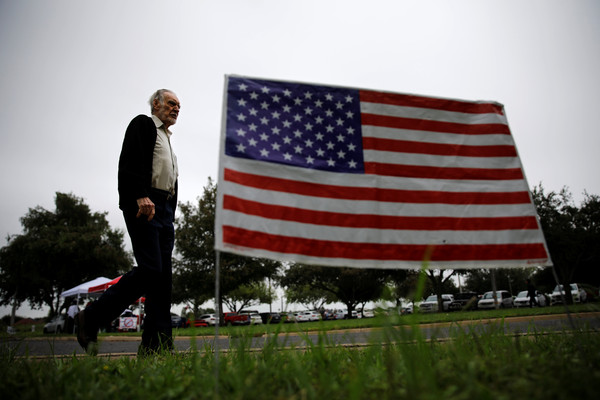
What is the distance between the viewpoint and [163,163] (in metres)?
3.24

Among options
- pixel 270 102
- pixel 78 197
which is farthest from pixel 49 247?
pixel 270 102

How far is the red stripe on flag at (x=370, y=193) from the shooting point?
2334mm

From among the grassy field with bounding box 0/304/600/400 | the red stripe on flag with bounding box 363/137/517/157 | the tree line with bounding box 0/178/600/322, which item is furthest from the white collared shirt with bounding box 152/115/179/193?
the tree line with bounding box 0/178/600/322

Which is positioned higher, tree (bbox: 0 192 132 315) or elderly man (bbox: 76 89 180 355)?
tree (bbox: 0 192 132 315)

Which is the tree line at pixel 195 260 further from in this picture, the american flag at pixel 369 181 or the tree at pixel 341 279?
the american flag at pixel 369 181

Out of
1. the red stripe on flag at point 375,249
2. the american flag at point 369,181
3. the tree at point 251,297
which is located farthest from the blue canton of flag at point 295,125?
the tree at point 251,297

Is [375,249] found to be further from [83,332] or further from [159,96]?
[159,96]

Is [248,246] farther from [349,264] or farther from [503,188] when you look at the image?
[503,188]

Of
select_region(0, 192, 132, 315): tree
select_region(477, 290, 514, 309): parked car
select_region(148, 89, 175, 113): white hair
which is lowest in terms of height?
select_region(477, 290, 514, 309): parked car

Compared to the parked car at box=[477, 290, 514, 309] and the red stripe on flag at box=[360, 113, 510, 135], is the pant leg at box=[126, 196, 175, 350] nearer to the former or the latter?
the red stripe on flag at box=[360, 113, 510, 135]

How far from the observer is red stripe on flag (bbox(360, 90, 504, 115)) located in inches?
113

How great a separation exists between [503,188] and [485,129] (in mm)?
505

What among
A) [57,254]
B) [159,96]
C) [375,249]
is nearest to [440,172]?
[375,249]

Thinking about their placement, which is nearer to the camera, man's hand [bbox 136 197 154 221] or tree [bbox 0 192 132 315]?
man's hand [bbox 136 197 154 221]
